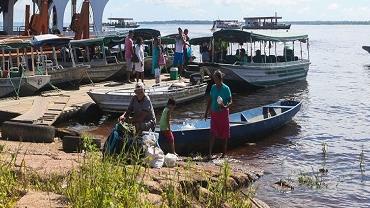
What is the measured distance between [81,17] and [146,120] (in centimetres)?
1626

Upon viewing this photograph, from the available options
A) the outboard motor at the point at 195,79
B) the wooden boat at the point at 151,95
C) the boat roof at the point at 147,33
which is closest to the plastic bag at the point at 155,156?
the wooden boat at the point at 151,95

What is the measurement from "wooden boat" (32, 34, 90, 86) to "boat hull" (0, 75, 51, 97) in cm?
88

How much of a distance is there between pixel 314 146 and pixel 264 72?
1026 cm

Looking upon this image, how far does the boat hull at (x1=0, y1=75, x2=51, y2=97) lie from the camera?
1634 cm

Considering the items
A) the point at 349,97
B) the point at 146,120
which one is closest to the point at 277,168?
the point at 146,120

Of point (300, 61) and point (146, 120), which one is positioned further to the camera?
point (300, 61)

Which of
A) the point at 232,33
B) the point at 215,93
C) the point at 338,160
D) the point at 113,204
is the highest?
the point at 232,33

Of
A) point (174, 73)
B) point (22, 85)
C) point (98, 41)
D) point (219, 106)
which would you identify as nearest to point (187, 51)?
point (174, 73)

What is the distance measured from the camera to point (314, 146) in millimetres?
14617

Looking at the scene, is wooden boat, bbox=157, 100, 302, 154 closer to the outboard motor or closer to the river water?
the river water

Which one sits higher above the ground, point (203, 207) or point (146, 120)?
point (146, 120)

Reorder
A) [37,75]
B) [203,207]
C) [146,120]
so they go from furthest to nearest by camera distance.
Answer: [37,75], [146,120], [203,207]

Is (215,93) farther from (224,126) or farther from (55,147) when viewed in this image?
(55,147)

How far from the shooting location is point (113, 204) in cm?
477
